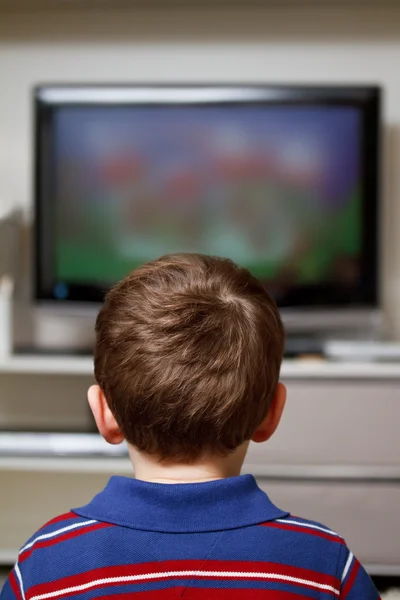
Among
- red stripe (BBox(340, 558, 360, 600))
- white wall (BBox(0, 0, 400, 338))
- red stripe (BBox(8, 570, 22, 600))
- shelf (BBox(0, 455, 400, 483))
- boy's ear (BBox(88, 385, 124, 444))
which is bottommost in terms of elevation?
shelf (BBox(0, 455, 400, 483))

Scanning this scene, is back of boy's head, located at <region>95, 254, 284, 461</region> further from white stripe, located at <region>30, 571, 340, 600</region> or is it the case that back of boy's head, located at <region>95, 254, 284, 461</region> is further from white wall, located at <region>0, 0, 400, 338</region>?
white wall, located at <region>0, 0, 400, 338</region>

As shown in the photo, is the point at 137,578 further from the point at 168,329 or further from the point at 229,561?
the point at 168,329

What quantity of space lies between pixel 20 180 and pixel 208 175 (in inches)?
28.8

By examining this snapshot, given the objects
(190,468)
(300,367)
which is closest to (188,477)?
(190,468)

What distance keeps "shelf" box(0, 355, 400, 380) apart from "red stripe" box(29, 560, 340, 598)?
1.47 metres

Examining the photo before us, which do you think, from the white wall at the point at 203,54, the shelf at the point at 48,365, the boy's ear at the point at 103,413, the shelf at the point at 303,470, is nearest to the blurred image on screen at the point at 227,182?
the white wall at the point at 203,54

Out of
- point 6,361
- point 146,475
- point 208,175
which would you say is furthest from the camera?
point 208,175

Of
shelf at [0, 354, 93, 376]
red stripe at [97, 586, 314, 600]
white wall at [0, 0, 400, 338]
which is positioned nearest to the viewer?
red stripe at [97, 586, 314, 600]

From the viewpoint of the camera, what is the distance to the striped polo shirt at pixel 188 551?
0.72 metres

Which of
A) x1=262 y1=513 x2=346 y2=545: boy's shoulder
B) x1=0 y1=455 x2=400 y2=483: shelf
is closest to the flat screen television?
x1=0 y1=455 x2=400 y2=483: shelf

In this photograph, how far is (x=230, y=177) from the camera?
2543mm

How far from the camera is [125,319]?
808mm

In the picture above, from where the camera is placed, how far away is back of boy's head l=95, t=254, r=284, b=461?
0.78 meters

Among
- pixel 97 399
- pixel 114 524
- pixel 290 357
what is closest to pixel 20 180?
pixel 290 357
